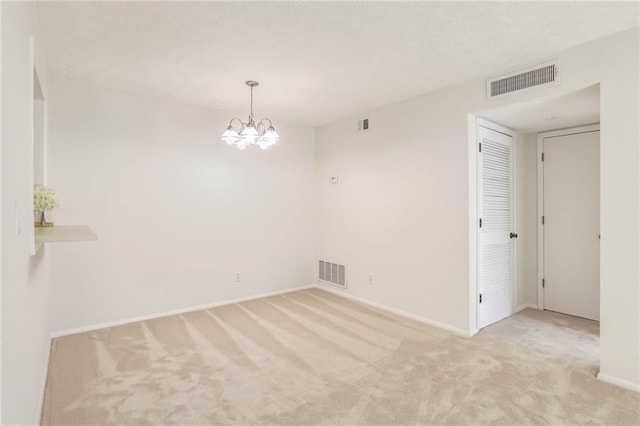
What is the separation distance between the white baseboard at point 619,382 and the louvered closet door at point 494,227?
117cm

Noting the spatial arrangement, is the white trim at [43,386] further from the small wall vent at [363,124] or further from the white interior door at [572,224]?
the white interior door at [572,224]

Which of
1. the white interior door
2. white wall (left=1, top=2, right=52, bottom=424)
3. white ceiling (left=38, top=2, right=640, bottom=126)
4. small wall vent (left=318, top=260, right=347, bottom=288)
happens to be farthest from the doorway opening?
white wall (left=1, top=2, right=52, bottom=424)

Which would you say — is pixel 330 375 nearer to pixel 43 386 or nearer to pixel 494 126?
pixel 43 386

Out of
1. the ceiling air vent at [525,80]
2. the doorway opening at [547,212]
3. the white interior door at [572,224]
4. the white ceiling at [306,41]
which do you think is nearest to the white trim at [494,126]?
the doorway opening at [547,212]

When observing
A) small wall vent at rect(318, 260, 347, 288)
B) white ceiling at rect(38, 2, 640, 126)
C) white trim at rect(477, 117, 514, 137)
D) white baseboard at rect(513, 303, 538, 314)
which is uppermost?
white ceiling at rect(38, 2, 640, 126)

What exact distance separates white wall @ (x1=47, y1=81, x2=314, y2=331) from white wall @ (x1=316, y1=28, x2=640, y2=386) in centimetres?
99

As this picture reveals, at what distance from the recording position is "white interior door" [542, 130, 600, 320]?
13.2 ft

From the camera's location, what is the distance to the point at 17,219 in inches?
57.8

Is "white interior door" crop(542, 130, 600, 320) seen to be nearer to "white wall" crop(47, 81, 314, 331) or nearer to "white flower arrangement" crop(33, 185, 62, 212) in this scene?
"white wall" crop(47, 81, 314, 331)

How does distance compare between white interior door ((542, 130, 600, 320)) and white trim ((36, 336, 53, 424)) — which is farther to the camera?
white interior door ((542, 130, 600, 320))

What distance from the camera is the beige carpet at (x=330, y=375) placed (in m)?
2.26

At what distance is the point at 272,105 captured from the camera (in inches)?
175

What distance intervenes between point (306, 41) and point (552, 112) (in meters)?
2.59

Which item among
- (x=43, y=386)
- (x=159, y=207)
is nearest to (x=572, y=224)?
(x=159, y=207)
